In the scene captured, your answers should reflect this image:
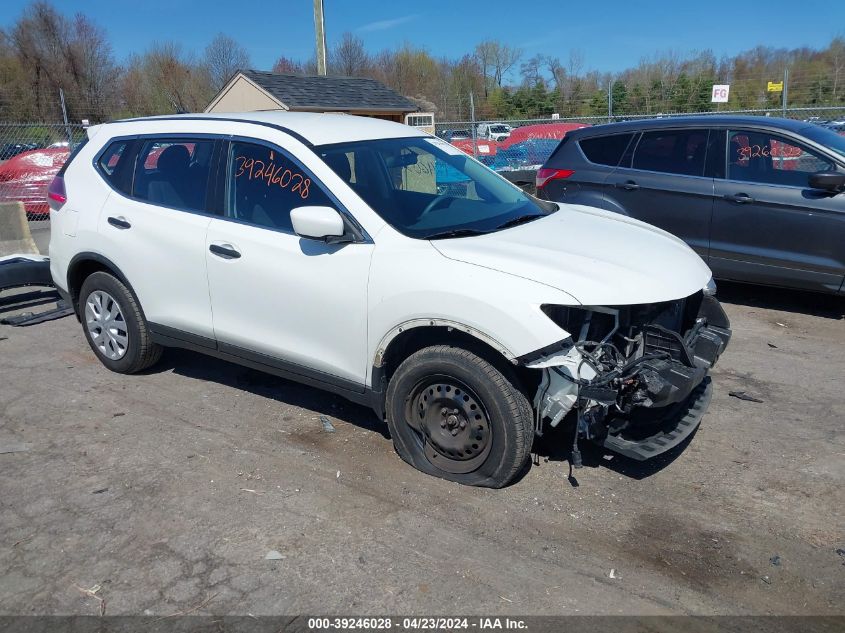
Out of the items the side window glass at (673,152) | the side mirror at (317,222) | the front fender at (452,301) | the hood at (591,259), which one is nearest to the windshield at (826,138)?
the side window glass at (673,152)

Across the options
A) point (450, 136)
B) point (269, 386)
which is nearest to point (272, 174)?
point (269, 386)

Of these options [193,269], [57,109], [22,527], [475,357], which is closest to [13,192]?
[193,269]

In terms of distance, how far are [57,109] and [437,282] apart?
42368mm

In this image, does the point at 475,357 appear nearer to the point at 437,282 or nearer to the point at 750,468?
the point at 437,282

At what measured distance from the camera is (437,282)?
3613mm

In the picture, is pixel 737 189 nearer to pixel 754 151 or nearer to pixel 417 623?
pixel 754 151

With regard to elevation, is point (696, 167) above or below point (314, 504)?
above

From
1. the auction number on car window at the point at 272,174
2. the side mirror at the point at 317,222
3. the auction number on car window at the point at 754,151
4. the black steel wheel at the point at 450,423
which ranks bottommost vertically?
the black steel wheel at the point at 450,423

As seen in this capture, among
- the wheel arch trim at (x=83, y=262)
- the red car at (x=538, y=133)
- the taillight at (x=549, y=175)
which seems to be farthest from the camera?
the red car at (x=538, y=133)

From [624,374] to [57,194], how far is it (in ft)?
14.5

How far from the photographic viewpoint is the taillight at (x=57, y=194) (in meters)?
5.43

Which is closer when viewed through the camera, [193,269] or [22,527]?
[22,527]

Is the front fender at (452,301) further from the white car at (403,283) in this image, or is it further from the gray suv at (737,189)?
the gray suv at (737,189)

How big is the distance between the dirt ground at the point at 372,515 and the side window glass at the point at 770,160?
2184 mm
